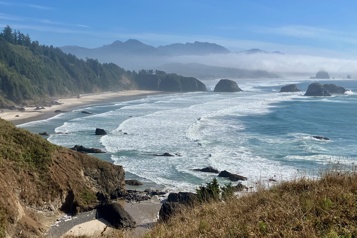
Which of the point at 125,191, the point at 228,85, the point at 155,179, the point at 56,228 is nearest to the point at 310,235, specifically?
the point at 56,228

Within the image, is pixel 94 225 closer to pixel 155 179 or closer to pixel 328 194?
pixel 155 179

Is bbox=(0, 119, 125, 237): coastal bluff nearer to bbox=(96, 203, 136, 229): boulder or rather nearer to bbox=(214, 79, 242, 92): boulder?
bbox=(96, 203, 136, 229): boulder

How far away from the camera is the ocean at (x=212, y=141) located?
29.0 m

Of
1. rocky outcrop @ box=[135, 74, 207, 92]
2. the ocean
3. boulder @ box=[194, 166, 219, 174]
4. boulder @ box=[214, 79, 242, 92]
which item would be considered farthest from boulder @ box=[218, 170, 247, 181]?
rocky outcrop @ box=[135, 74, 207, 92]

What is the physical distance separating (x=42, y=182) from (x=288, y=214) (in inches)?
600

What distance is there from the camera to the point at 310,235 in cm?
555

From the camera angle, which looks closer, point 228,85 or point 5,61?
point 5,61

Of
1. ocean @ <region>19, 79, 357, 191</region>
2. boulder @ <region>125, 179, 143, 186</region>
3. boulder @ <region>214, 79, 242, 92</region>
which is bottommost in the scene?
boulder @ <region>125, 179, 143, 186</region>

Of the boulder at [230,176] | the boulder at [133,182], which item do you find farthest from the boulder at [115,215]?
the boulder at [230,176]

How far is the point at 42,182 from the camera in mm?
19219

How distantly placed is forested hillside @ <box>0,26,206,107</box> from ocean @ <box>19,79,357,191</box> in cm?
2927

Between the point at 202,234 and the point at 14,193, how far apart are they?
12.9 metres

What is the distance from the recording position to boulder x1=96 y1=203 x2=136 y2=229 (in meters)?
19.4

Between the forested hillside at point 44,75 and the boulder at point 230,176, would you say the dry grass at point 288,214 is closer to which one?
the boulder at point 230,176
